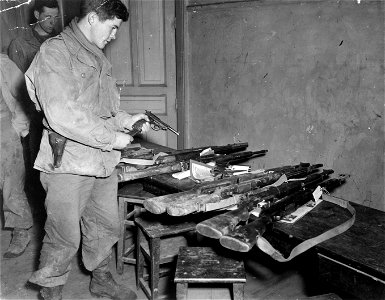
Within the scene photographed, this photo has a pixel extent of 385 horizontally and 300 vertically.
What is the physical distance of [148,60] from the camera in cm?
483

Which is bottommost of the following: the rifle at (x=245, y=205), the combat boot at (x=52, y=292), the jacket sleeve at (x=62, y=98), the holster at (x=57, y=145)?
the combat boot at (x=52, y=292)

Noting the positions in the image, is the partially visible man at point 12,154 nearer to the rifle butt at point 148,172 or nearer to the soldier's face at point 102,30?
the rifle butt at point 148,172

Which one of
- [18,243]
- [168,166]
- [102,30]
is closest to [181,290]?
[168,166]

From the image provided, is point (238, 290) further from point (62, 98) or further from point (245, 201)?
point (62, 98)

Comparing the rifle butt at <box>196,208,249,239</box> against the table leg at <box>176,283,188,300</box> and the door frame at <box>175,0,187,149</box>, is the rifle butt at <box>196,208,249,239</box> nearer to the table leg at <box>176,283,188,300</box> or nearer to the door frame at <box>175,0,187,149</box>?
the table leg at <box>176,283,188,300</box>

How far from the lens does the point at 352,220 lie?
82.4 inches

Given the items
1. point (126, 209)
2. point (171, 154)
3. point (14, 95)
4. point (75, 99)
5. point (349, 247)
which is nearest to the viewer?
point (349, 247)

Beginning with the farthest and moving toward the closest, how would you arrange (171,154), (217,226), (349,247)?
(171,154)
(349,247)
(217,226)

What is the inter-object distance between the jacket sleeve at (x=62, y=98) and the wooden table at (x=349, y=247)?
131 centimetres

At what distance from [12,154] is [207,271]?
267 centimetres

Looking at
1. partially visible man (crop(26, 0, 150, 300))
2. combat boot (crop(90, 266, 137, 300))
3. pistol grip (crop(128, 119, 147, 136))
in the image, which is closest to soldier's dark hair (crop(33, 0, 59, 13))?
partially visible man (crop(26, 0, 150, 300))

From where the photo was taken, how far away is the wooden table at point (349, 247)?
5.43 feet

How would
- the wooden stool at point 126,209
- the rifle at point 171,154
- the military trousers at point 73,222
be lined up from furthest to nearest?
1. the rifle at point 171,154
2. the wooden stool at point 126,209
3. the military trousers at point 73,222

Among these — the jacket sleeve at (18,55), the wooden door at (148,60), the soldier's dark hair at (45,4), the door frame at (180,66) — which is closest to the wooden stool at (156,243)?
the door frame at (180,66)
